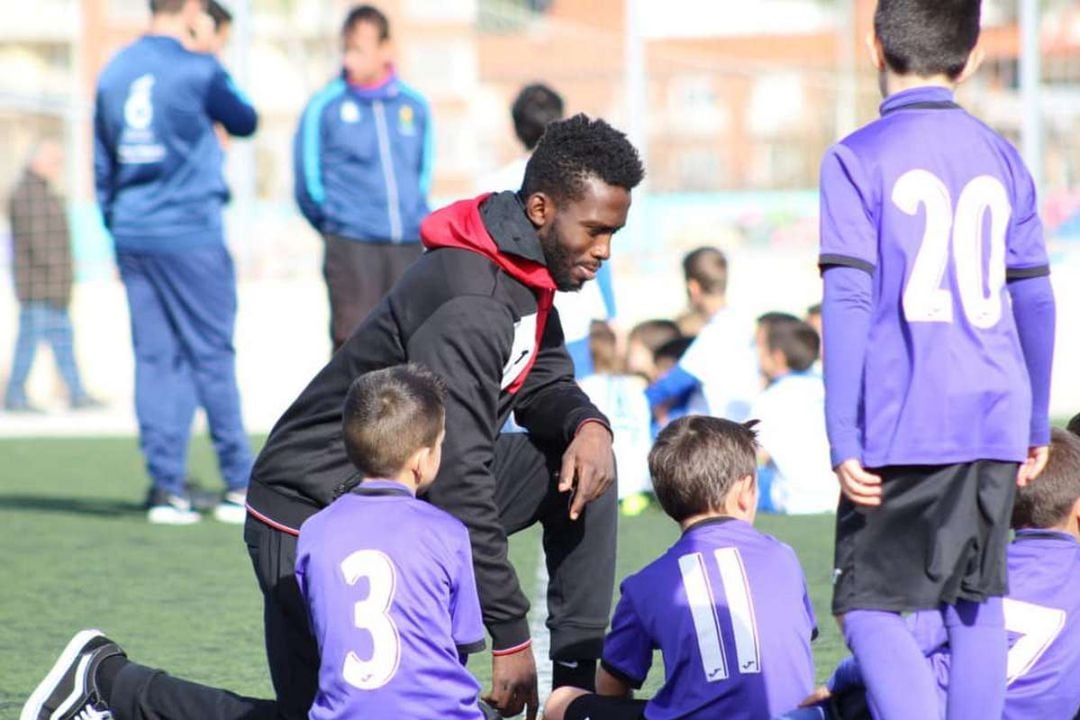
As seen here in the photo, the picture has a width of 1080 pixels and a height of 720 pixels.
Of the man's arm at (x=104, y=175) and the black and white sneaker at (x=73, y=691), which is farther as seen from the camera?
the man's arm at (x=104, y=175)

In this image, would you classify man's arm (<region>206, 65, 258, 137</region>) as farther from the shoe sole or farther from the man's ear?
the man's ear

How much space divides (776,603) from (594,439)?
59 cm

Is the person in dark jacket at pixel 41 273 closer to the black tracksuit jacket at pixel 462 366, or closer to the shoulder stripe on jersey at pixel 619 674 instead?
the black tracksuit jacket at pixel 462 366

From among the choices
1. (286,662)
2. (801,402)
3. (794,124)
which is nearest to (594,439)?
(286,662)

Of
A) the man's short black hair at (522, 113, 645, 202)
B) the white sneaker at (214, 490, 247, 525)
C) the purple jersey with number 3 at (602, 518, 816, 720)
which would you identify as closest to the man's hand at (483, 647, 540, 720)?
the purple jersey with number 3 at (602, 518, 816, 720)

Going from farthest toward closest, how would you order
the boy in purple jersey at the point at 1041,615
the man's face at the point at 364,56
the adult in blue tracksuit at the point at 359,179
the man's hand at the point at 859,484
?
1. the adult in blue tracksuit at the point at 359,179
2. the man's face at the point at 364,56
3. the boy in purple jersey at the point at 1041,615
4. the man's hand at the point at 859,484

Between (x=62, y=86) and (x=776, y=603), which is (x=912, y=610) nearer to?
(x=776, y=603)

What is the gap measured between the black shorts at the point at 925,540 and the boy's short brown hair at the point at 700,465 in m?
0.44

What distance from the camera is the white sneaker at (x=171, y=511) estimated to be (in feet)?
25.5

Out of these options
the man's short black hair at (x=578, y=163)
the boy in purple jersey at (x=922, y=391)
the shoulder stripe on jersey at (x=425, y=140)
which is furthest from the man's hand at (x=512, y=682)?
the shoulder stripe on jersey at (x=425, y=140)

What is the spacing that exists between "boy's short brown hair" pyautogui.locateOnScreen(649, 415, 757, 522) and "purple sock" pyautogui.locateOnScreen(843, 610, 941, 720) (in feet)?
1.68

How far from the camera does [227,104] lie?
7.77 m

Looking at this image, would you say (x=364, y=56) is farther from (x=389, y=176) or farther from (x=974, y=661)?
(x=974, y=661)

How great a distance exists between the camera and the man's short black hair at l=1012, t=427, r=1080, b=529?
4059mm
